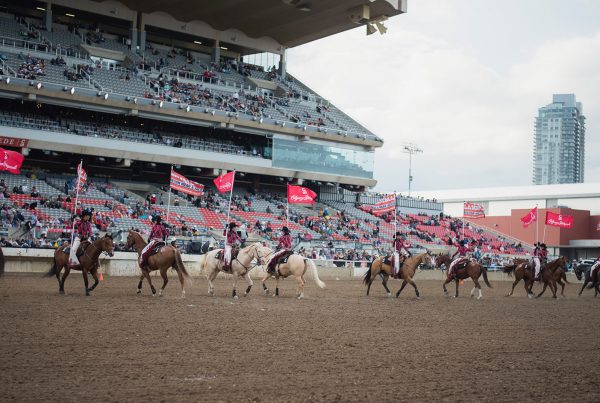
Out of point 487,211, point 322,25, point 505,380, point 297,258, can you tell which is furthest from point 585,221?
point 505,380

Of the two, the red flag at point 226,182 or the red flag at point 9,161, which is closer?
the red flag at point 9,161

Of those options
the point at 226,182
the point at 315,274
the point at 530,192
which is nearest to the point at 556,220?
the point at 226,182

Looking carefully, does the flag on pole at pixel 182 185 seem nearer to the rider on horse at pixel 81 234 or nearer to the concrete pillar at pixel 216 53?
the rider on horse at pixel 81 234

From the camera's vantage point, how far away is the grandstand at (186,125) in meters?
47.8

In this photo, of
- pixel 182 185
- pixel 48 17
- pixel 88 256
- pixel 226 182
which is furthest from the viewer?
pixel 48 17

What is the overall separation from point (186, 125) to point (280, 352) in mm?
45227

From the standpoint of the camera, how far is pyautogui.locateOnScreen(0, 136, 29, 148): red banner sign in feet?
148

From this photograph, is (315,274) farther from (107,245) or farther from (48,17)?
(48,17)

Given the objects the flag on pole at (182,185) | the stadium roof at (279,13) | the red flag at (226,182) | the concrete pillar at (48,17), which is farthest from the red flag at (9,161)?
the stadium roof at (279,13)

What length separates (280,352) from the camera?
1289 cm

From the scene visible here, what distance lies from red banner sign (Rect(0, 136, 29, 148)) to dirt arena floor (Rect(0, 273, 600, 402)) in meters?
25.3

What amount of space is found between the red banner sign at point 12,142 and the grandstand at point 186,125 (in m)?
0.39

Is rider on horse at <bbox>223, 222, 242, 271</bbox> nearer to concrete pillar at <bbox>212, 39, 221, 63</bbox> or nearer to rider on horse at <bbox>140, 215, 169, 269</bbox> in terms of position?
rider on horse at <bbox>140, 215, 169, 269</bbox>

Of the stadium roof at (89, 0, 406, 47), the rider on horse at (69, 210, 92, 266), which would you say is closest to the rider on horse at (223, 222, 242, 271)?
the rider on horse at (69, 210, 92, 266)
